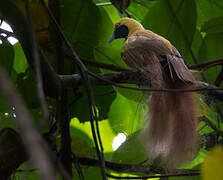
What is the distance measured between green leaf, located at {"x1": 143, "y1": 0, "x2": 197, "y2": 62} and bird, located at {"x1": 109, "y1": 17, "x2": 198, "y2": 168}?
0.51 ft

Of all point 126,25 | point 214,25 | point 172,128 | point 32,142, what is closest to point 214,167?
point 32,142

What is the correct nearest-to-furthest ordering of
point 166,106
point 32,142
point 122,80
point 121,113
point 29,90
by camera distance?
point 32,142, point 166,106, point 122,80, point 29,90, point 121,113

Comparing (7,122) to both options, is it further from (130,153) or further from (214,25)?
(214,25)

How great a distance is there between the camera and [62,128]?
1787 mm

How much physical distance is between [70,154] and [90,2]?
3.07 ft

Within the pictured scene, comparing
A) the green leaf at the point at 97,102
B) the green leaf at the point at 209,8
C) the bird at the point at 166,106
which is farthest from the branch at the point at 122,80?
the green leaf at the point at 209,8

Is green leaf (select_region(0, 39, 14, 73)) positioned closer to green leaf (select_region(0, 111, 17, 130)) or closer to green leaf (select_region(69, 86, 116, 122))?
green leaf (select_region(0, 111, 17, 130))

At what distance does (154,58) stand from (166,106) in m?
0.47

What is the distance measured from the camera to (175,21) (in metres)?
2.18

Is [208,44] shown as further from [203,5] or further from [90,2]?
[90,2]

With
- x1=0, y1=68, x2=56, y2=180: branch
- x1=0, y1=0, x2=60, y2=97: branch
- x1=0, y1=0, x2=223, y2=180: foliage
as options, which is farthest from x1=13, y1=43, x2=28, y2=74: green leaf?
x1=0, y1=68, x2=56, y2=180: branch

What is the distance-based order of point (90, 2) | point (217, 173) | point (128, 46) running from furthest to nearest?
point (90, 2)
point (128, 46)
point (217, 173)

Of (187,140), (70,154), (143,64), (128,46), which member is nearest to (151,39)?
(128,46)

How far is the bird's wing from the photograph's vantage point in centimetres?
173
